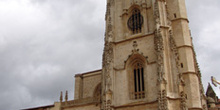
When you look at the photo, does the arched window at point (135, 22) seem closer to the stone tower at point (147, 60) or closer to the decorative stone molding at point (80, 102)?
the stone tower at point (147, 60)

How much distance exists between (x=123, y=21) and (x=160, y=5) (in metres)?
3.96

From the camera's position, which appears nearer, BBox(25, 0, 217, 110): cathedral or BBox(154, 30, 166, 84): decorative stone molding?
BBox(154, 30, 166, 84): decorative stone molding

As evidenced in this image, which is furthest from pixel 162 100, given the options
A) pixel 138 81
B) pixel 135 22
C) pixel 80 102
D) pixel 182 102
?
pixel 135 22

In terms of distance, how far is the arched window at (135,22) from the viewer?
24319 millimetres

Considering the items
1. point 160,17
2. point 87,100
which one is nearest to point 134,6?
point 160,17

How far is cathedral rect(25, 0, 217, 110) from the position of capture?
65.3ft

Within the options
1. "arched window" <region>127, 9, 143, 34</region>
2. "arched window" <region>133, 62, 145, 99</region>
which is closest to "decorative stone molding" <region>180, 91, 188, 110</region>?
"arched window" <region>133, 62, 145, 99</region>

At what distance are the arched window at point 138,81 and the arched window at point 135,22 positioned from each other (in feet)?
11.9

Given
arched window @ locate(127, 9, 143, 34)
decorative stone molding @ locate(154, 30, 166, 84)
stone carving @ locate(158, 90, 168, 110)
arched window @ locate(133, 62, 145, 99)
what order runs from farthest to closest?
arched window @ locate(127, 9, 143, 34) → arched window @ locate(133, 62, 145, 99) → decorative stone molding @ locate(154, 30, 166, 84) → stone carving @ locate(158, 90, 168, 110)

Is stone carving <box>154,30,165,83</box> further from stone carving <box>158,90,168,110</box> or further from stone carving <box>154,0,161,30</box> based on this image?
stone carving <box>158,90,168,110</box>

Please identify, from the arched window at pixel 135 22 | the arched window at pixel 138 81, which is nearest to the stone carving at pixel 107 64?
the arched window at pixel 135 22

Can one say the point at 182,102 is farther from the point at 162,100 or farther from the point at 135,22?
the point at 135,22

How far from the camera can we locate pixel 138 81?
22.1m

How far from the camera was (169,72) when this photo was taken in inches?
792
